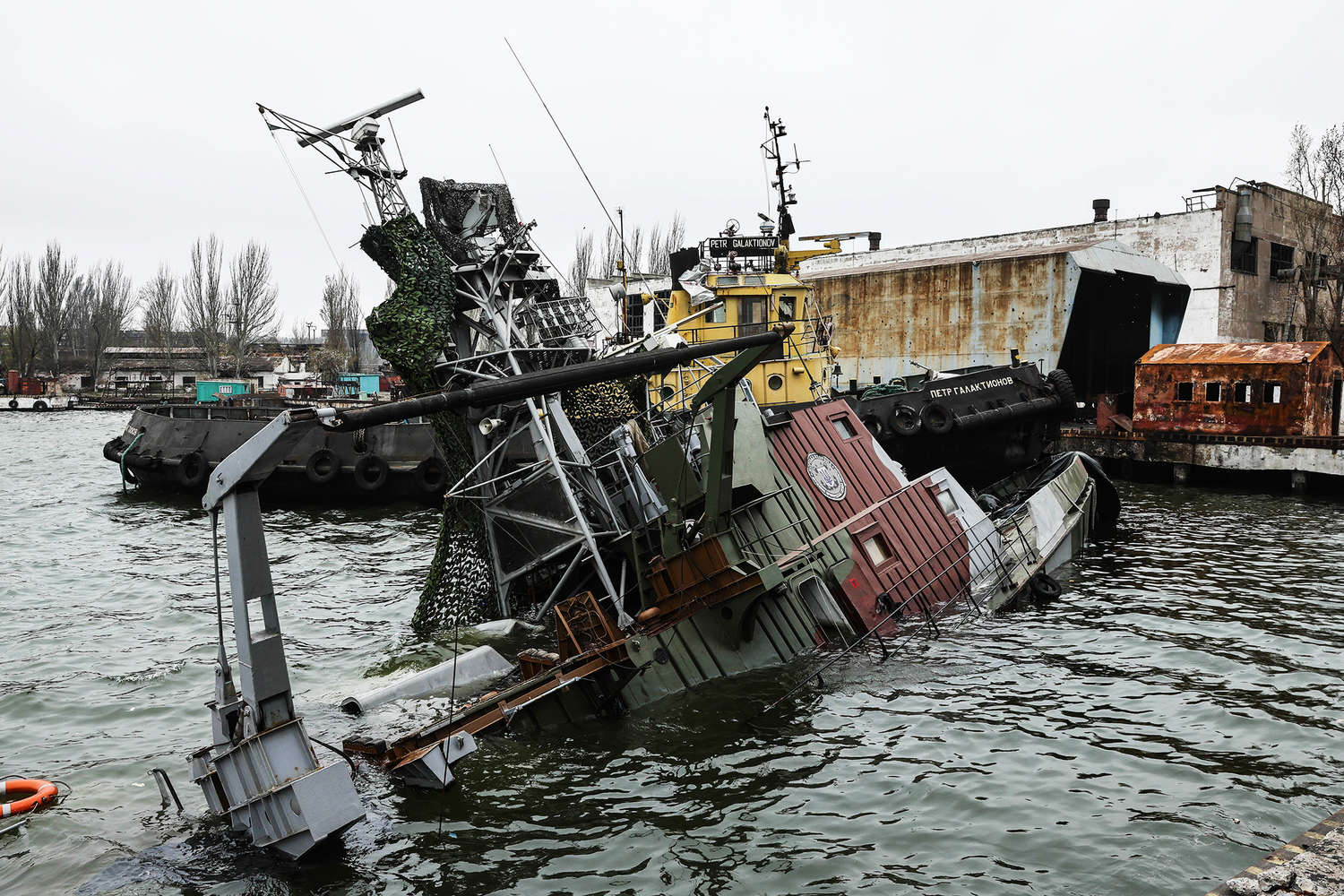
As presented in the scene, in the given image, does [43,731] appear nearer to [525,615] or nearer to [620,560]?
[525,615]

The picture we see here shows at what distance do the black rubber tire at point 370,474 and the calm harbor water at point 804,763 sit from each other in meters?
10.6

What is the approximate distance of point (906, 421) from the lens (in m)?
23.2

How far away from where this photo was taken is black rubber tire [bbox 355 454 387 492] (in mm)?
26453

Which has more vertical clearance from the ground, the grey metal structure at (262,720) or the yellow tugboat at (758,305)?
the yellow tugboat at (758,305)

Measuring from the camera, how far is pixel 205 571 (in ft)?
60.3

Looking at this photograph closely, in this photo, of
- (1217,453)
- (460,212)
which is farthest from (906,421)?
(460,212)

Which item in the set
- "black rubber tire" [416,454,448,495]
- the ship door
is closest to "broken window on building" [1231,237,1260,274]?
the ship door

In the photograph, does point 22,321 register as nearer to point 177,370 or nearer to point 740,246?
point 177,370

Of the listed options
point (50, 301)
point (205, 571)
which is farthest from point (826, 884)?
point (50, 301)

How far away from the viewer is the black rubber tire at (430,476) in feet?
86.6

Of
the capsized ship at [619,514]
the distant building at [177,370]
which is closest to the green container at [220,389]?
the distant building at [177,370]

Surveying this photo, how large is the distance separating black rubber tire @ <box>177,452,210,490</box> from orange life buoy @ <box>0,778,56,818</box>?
838 inches

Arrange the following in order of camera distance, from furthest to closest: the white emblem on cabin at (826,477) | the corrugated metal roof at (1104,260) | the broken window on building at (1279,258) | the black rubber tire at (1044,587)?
the broken window on building at (1279,258), the corrugated metal roof at (1104,260), the black rubber tire at (1044,587), the white emblem on cabin at (826,477)

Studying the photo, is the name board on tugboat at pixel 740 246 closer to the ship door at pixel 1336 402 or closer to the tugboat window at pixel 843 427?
the tugboat window at pixel 843 427
